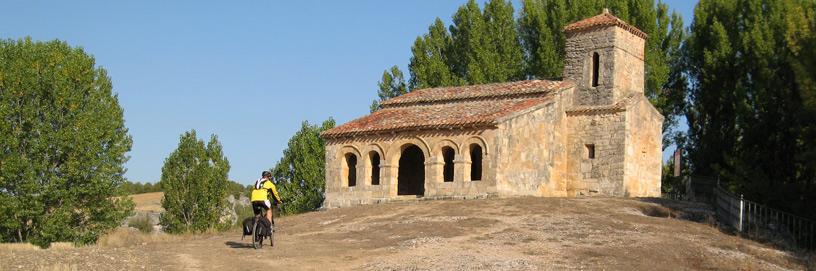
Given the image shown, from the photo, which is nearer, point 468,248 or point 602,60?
point 468,248

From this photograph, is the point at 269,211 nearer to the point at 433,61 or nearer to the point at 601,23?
the point at 601,23

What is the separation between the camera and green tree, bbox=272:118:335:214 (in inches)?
1732

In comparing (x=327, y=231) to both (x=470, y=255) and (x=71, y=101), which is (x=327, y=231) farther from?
(x=71, y=101)

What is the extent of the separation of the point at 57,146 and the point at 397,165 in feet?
37.6

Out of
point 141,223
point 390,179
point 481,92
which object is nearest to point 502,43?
point 481,92

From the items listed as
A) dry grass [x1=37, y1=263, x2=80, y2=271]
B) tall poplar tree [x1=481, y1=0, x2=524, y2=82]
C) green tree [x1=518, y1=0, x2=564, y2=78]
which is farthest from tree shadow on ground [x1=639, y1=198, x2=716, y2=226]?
tall poplar tree [x1=481, y1=0, x2=524, y2=82]

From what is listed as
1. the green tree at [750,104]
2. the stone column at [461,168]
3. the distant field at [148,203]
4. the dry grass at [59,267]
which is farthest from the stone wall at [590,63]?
the distant field at [148,203]

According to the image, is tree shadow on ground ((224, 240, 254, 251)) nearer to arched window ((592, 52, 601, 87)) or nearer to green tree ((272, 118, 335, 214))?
arched window ((592, 52, 601, 87))

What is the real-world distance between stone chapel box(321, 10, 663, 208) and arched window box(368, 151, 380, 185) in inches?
1.9

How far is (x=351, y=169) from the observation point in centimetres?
3466

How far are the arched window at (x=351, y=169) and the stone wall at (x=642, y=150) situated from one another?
9679 mm

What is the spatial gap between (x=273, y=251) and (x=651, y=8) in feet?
93.4

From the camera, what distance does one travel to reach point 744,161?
112 ft

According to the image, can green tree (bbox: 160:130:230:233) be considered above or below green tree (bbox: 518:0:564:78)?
below
